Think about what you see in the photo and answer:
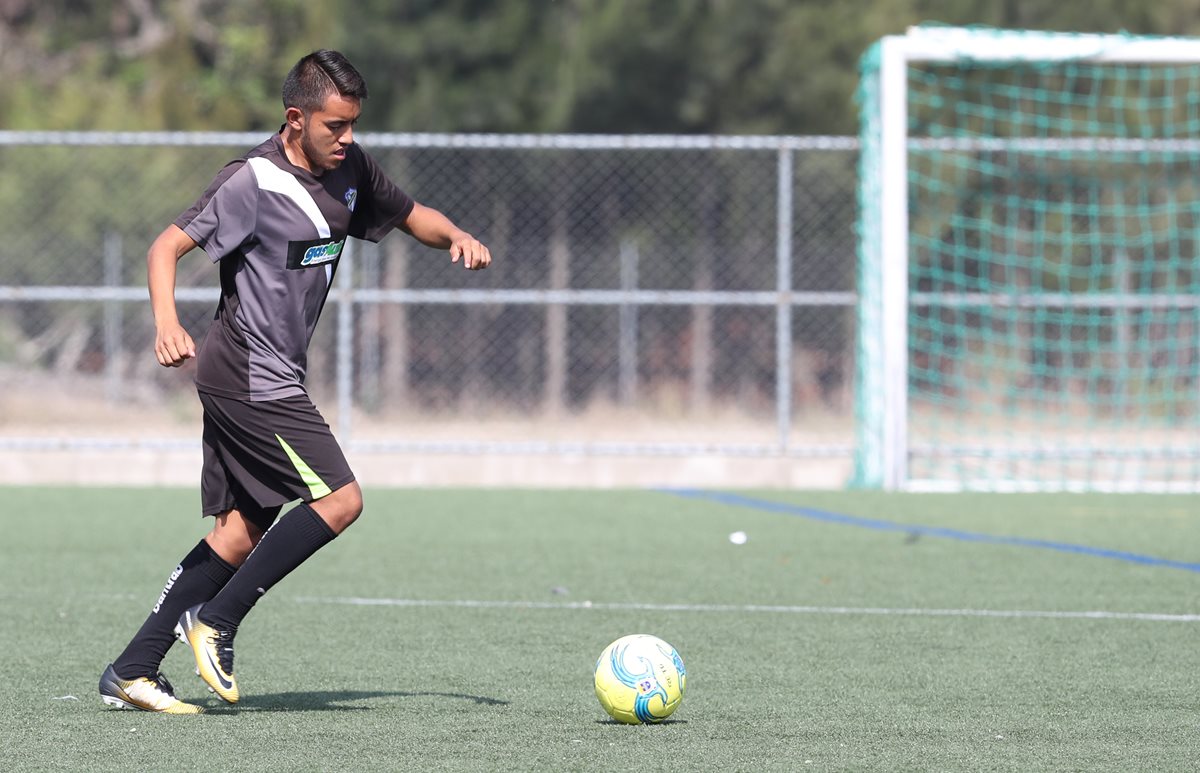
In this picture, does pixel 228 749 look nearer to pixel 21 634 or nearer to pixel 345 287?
pixel 21 634

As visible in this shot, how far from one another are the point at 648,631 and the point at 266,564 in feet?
6.87

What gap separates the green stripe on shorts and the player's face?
0.77 m

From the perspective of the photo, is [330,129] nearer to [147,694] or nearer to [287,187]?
[287,187]

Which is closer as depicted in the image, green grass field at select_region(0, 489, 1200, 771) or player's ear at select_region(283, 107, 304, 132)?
green grass field at select_region(0, 489, 1200, 771)

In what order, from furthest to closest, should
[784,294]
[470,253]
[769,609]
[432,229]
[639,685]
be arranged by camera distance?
[784,294], [769,609], [432,229], [470,253], [639,685]

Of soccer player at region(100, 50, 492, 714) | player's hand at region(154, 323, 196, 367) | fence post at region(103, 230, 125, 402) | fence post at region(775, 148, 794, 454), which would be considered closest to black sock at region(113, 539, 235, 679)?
soccer player at region(100, 50, 492, 714)

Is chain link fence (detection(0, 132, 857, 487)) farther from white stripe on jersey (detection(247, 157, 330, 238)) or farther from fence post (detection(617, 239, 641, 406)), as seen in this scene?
white stripe on jersey (detection(247, 157, 330, 238))

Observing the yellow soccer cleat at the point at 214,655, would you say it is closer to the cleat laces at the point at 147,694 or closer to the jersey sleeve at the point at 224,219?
the cleat laces at the point at 147,694

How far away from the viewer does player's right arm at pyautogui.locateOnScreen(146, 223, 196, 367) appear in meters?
4.77

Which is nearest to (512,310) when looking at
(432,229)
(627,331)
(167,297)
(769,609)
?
(627,331)

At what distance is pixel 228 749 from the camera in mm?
4652

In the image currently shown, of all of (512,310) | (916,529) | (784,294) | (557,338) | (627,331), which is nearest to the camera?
(916,529)

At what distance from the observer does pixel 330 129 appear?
5.07m

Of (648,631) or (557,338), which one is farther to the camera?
(557,338)
